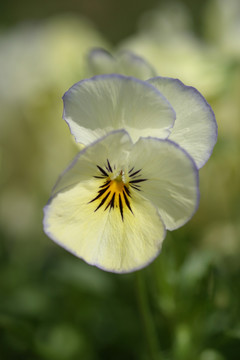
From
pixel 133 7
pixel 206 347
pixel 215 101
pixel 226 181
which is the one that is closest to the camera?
pixel 206 347

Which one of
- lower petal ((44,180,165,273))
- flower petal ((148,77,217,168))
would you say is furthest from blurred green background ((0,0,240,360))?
flower petal ((148,77,217,168))

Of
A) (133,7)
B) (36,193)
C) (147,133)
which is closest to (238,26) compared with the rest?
(36,193)

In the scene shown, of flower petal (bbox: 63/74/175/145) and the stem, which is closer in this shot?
flower petal (bbox: 63/74/175/145)

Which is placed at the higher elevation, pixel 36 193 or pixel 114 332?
pixel 36 193

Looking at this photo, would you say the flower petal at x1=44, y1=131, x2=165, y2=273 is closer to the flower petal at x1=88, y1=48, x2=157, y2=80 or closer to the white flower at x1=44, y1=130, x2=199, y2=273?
the white flower at x1=44, y1=130, x2=199, y2=273

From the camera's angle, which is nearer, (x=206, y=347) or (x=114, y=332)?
(x=206, y=347)

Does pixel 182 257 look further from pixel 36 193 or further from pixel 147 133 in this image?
pixel 36 193

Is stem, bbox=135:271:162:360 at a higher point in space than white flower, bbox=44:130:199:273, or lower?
lower

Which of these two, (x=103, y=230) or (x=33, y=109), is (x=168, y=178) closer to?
(x=103, y=230)
